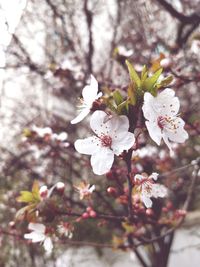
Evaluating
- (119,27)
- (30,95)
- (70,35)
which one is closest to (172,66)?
(70,35)

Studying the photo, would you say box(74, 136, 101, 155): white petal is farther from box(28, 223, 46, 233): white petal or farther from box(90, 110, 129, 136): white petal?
box(28, 223, 46, 233): white petal

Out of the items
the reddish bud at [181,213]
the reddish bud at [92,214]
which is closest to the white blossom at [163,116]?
the reddish bud at [92,214]

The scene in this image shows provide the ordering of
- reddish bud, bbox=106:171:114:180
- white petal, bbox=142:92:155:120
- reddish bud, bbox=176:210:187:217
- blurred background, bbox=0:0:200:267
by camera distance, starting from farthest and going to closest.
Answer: blurred background, bbox=0:0:200:267, reddish bud, bbox=176:210:187:217, reddish bud, bbox=106:171:114:180, white petal, bbox=142:92:155:120

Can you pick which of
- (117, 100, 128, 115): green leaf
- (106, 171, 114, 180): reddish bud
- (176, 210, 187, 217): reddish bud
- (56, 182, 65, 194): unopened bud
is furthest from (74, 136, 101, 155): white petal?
(176, 210, 187, 217): reddish bud

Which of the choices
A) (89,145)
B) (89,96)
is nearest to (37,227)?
(89,145)

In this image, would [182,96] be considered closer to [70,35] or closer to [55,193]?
[70,35]

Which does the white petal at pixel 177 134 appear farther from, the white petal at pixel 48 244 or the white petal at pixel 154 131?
the white petal at pixel 48 244

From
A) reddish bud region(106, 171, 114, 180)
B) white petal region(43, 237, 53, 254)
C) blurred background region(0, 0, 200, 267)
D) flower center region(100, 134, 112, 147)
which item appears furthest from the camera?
blurred background region(0, 0, 200, 267)
